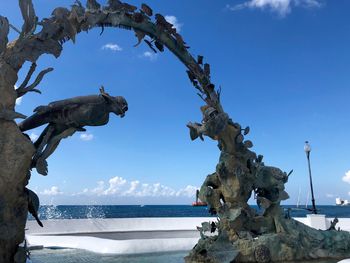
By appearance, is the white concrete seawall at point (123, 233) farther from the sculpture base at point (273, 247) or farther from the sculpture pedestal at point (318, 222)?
the sculpture base at point (273, 247)

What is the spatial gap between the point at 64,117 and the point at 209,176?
5.02 m

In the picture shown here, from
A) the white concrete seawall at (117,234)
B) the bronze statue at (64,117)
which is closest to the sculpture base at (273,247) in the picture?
the white concrete seawall at (117,234)

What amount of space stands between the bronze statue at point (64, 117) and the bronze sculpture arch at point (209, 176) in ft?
1.34

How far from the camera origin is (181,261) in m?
→ 8.85

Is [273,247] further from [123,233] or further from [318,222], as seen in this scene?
[123,233]

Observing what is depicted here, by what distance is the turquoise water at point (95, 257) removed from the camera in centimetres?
895

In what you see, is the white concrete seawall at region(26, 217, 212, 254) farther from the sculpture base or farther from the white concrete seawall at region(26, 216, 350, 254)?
the sculpture base

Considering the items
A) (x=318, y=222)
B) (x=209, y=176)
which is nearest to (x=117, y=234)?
(x=209, y=176)

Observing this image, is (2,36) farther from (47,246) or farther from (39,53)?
(47,246)

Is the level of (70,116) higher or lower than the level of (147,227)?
higher

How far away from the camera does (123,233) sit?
1480 centimetres

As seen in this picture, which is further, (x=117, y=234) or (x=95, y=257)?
(x=117, y=234)

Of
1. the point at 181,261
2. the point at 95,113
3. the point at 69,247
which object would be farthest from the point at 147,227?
the point at 95,113

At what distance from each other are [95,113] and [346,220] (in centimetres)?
1323
